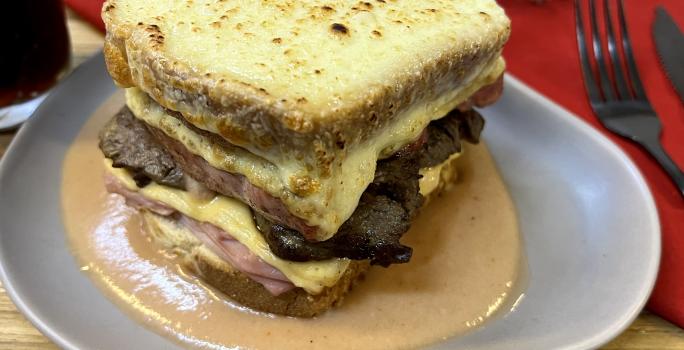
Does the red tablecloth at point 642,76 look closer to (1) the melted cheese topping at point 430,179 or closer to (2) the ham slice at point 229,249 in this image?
(1) the melted cheese topping at point 430,179

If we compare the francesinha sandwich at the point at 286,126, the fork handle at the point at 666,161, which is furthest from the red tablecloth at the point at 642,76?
the francesinha sandwich at the point at 286,126

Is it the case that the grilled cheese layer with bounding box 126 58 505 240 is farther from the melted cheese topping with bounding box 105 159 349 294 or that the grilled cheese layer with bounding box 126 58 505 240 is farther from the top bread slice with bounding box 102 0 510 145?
the melted cheese topping with bounding box 105 159 349 294

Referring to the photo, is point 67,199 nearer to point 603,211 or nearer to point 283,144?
point 283,144

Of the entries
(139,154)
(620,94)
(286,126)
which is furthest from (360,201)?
(620,94)

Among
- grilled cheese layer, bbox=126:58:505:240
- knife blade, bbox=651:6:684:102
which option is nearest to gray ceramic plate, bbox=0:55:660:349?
grilled cheese layer, bbox=126:58:505:240

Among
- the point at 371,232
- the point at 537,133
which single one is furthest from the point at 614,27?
the point at 371,232

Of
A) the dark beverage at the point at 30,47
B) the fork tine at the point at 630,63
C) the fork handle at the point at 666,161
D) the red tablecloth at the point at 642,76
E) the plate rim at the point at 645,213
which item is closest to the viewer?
the plate rim at the point at 645,213
